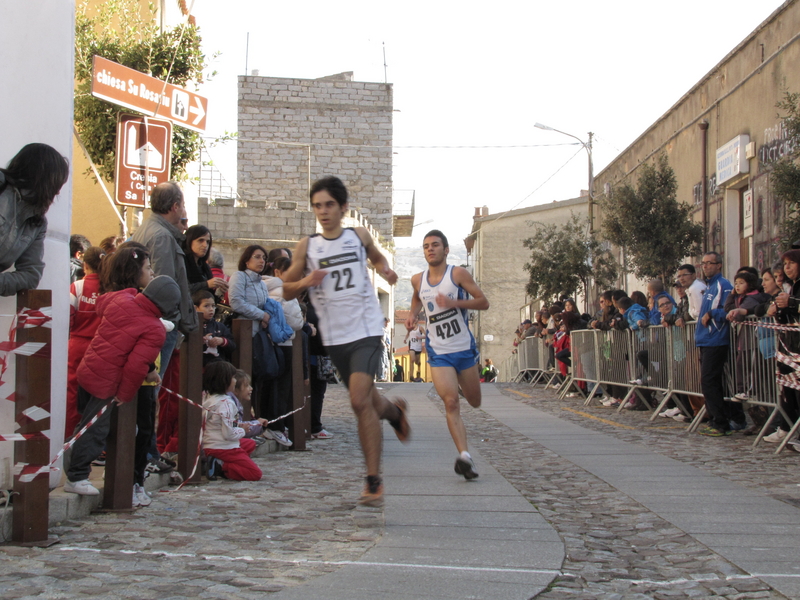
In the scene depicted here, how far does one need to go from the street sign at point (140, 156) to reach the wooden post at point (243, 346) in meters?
2.65

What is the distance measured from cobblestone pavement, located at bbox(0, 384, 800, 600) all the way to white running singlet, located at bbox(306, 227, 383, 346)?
1.06 metres

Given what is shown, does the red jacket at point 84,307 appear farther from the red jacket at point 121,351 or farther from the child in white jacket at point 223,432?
the child in white jacket at point 223,432

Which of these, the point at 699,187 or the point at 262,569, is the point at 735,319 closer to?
the point at 262,569

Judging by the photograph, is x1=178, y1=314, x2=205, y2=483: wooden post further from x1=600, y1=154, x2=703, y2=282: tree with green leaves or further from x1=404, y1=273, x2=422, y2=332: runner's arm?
x1=600, y1=154, x2=703, y2=282: tree with green leaves

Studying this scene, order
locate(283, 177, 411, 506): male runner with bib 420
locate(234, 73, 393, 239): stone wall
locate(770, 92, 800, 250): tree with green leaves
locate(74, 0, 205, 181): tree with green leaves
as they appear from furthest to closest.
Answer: locate(234, 73, 393, 239): stone wall
locate(74, 0, 205, 181): tree with green leaves
locate(770, 92, 800, 250): tree with green leaves
locate(283, 177, 411, 506): male runner with bib 420

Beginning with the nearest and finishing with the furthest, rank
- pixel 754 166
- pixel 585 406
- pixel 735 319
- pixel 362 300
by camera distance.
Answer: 1. pixel 362 300
2. pixel 735 319
3. pixel 585 406
4. pixel 754 166

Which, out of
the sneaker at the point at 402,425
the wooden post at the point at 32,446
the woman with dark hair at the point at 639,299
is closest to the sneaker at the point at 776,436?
the sneaker at the point at 402,425

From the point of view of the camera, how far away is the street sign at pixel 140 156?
32.5ft

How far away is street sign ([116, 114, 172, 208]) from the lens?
9906mm

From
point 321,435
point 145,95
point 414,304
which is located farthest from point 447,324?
point 145,95

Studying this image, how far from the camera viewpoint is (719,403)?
10.0 metres

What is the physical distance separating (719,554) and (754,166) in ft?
45.4

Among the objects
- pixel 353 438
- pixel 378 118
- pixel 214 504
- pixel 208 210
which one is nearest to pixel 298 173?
pixel 378 118

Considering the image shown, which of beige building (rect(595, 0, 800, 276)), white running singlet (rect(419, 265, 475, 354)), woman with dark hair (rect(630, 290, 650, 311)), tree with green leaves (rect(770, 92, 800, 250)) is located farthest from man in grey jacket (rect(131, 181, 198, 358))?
beige building (rect(595, 0, 800, 276))
